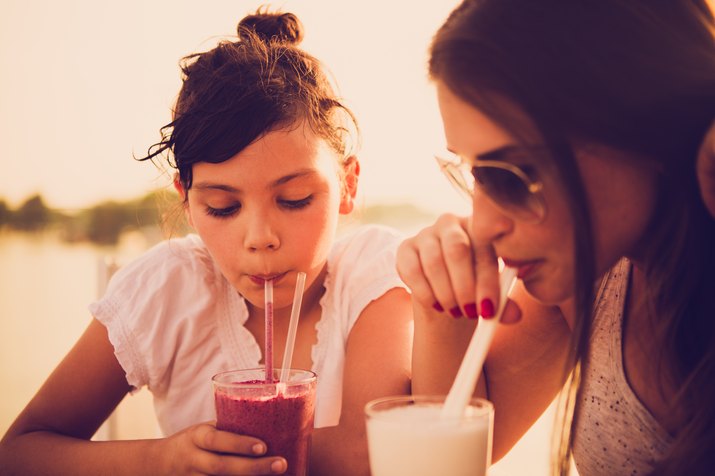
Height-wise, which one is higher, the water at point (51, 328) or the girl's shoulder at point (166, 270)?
the girl's shoulder at point (166, 270)

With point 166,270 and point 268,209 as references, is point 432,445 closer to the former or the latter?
point 268,209

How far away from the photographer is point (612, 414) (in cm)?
139

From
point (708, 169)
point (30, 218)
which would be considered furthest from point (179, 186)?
point (30, 218)

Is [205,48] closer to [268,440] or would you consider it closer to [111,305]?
[111,305]

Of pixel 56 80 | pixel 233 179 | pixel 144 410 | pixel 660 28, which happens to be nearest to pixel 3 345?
pixel 56 80

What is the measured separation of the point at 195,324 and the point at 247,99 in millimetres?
676

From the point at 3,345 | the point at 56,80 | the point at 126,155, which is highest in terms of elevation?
the point at 56,80

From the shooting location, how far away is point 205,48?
1.90m

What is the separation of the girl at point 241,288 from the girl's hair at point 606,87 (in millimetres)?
619

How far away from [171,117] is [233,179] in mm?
390

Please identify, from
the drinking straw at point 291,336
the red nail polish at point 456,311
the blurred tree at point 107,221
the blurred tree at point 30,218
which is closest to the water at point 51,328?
the red nail polish at point 456,311

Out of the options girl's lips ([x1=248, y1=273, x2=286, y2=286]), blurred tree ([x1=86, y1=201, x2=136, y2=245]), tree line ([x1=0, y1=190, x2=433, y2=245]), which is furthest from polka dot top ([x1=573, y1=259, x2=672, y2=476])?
blurred tree ([x1=86, y1=201, x2=136, y2=245])

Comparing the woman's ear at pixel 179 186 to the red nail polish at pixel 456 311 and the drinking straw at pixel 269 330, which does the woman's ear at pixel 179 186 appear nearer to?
the drinking straw at pixel 269 330

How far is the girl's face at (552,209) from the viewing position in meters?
1.07
